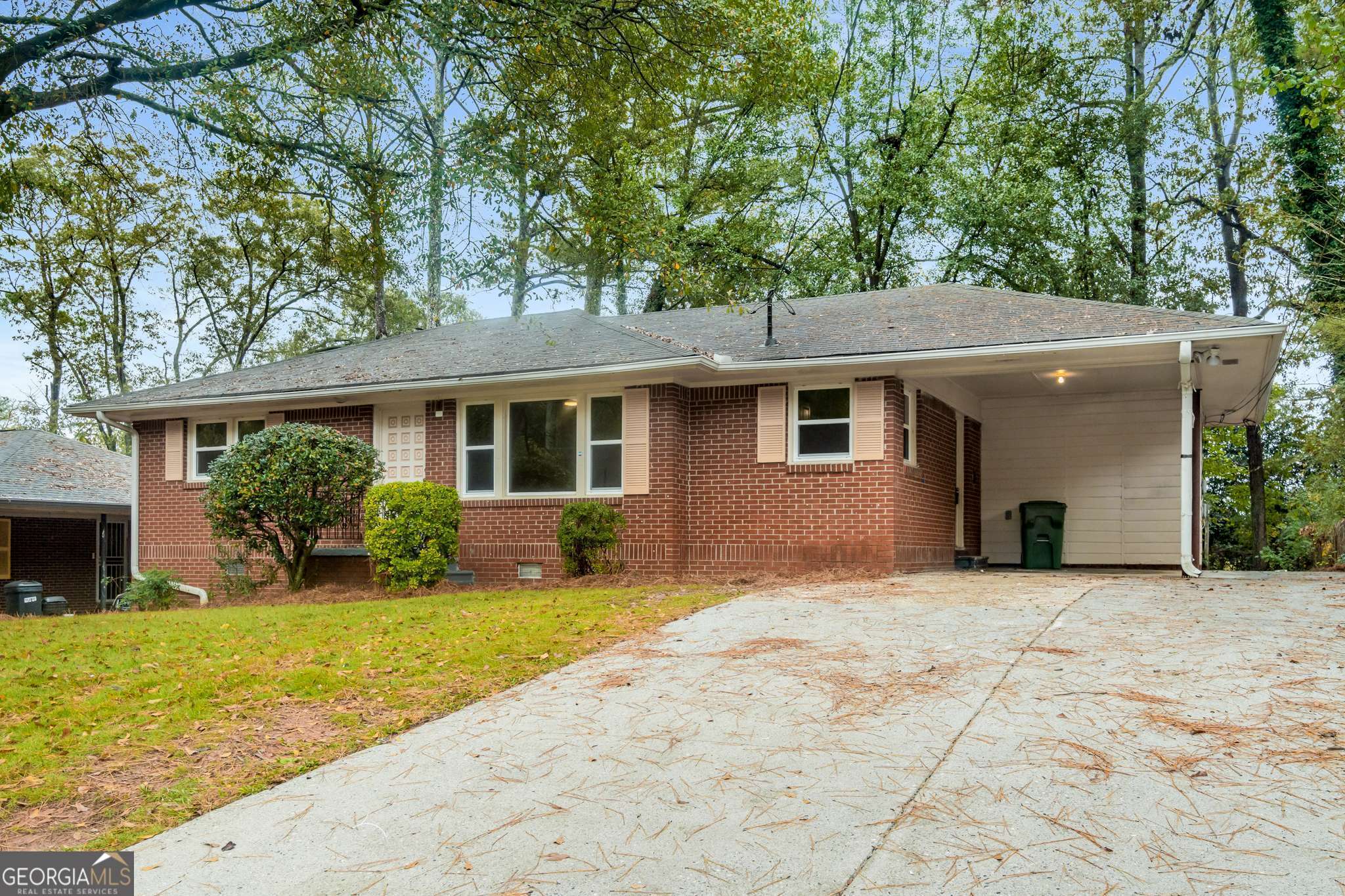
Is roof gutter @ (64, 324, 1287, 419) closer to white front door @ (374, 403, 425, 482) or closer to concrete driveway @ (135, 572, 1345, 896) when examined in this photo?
white front door @ (374, 403, 425, 482)

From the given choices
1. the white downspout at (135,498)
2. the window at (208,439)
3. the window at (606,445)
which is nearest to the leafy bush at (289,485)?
the window at (208,439)

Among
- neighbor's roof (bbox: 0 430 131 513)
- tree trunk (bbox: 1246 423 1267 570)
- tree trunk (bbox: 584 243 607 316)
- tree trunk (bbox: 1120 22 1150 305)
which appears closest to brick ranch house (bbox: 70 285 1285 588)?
tree trunk (bbox: 584 243 607 316)

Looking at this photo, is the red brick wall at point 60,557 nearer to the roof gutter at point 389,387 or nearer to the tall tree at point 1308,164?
the roof gutter at point 389,387

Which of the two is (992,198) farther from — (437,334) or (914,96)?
(437,334)

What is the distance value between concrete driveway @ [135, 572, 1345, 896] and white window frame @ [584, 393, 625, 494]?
6972 millimetres

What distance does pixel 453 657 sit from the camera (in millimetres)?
6934

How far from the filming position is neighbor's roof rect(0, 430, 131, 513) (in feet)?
67.9

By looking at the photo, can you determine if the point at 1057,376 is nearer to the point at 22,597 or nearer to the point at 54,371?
the point at 22,597

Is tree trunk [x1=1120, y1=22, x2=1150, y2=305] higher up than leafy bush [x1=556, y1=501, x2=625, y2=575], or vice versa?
tree trunk [x1=1120, y1=22, x2=1150, y2=305]

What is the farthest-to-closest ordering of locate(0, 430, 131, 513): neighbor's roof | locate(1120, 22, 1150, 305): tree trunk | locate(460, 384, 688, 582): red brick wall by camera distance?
locate(1120, 22, 1150, 305): tree trunk
locate(0, 430, 131, 513): neighbor's roof
locate(460, 384, 688, 582): red brick wall

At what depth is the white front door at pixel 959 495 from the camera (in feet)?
50.6

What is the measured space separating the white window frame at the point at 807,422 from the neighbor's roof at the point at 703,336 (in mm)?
499

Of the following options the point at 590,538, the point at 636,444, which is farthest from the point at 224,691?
the point at 636,444

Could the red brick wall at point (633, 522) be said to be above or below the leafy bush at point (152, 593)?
above
